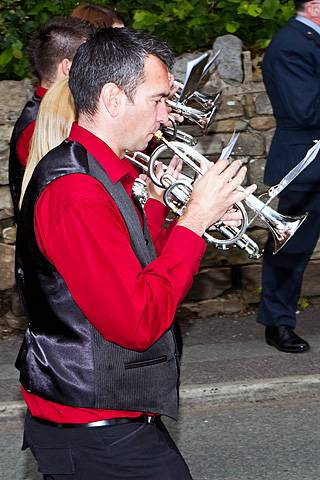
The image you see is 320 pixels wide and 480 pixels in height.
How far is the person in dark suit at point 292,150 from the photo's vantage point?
590 cm

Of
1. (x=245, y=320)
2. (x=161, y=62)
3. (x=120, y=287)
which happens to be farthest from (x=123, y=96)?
Result: (x=245, y=320)

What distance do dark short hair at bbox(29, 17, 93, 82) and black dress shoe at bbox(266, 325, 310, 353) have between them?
2033 millimetres

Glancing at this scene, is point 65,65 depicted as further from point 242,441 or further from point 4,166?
point 4,166

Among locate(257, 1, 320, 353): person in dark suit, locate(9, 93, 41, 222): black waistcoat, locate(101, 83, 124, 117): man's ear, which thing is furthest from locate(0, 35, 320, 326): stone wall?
locate(101, 83, 124, 117): man's ear

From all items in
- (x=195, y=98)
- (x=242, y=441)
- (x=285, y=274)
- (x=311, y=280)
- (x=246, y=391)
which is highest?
(x=195, y=98)

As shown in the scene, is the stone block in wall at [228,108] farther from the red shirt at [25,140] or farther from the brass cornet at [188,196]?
the brass cornet at [188,196]

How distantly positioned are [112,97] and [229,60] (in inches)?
179

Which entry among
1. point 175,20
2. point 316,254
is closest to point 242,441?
point 316,254

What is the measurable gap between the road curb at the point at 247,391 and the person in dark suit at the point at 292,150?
439 mm

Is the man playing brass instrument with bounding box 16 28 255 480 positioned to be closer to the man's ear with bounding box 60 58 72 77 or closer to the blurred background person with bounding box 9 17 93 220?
the man's ear with bounding box 60 58 72 77

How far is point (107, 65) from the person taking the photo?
2.81m

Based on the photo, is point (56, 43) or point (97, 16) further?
point (97, 16)

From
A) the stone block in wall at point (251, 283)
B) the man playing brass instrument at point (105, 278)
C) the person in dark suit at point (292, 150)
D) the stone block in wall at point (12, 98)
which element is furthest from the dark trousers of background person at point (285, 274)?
the man playing brass instrument at point (105, 278)

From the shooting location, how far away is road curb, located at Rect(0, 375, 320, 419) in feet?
19.1
